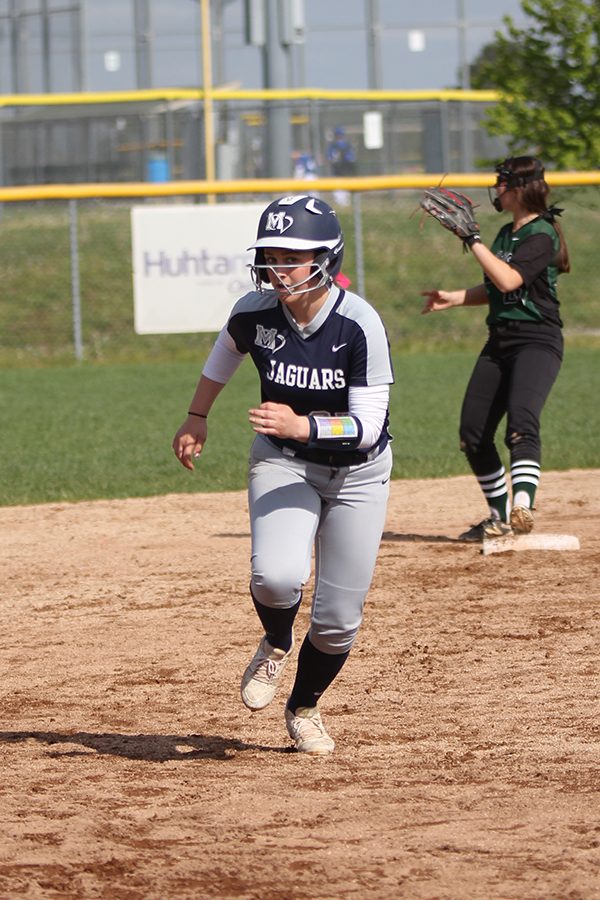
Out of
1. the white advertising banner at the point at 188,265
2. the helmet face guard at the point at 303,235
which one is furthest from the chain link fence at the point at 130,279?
the helmet face guard at the point at 303,235

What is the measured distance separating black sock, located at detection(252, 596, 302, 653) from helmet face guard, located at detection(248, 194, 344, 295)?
101 cm

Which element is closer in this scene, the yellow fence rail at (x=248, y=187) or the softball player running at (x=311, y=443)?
the softball player running at (x=311, y=443)

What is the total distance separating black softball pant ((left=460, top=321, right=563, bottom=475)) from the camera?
25.1ft

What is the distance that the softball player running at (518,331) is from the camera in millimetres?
7516

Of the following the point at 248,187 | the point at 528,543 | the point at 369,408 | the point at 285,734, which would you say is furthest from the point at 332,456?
the point at 248,187

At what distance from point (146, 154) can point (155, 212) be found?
23.5 feet

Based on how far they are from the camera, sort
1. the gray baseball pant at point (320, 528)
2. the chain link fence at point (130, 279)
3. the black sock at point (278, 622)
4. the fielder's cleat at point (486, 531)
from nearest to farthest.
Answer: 1. the gray baseball pant at point (320, 528)
2. the black sock at point (278, 622)
3. the fielder's cleat at point (486, 531)
4. the chain link fence at point (130, 279)

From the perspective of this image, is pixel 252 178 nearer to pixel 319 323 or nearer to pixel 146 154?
pixel 146 154

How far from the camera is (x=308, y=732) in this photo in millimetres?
4793

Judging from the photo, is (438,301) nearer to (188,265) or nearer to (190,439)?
(190,439)

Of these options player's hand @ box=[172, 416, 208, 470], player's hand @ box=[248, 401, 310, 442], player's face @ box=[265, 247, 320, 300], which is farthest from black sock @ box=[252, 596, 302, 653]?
player's face @ box=[265, 247, 320, 300]

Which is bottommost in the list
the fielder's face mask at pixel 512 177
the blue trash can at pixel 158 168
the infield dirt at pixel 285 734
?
the infield dirt at pixel 285 734

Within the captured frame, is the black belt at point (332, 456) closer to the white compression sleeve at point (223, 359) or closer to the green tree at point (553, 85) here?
the white compression sleeve at point (223, 359)

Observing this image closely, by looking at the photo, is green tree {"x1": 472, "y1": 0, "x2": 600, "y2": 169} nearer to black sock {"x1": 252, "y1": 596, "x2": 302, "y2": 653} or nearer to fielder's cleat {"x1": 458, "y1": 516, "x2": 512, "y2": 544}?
fielder's cleat {"x1": 458, "y1": 516, "x2": 512, "y2": 544}
